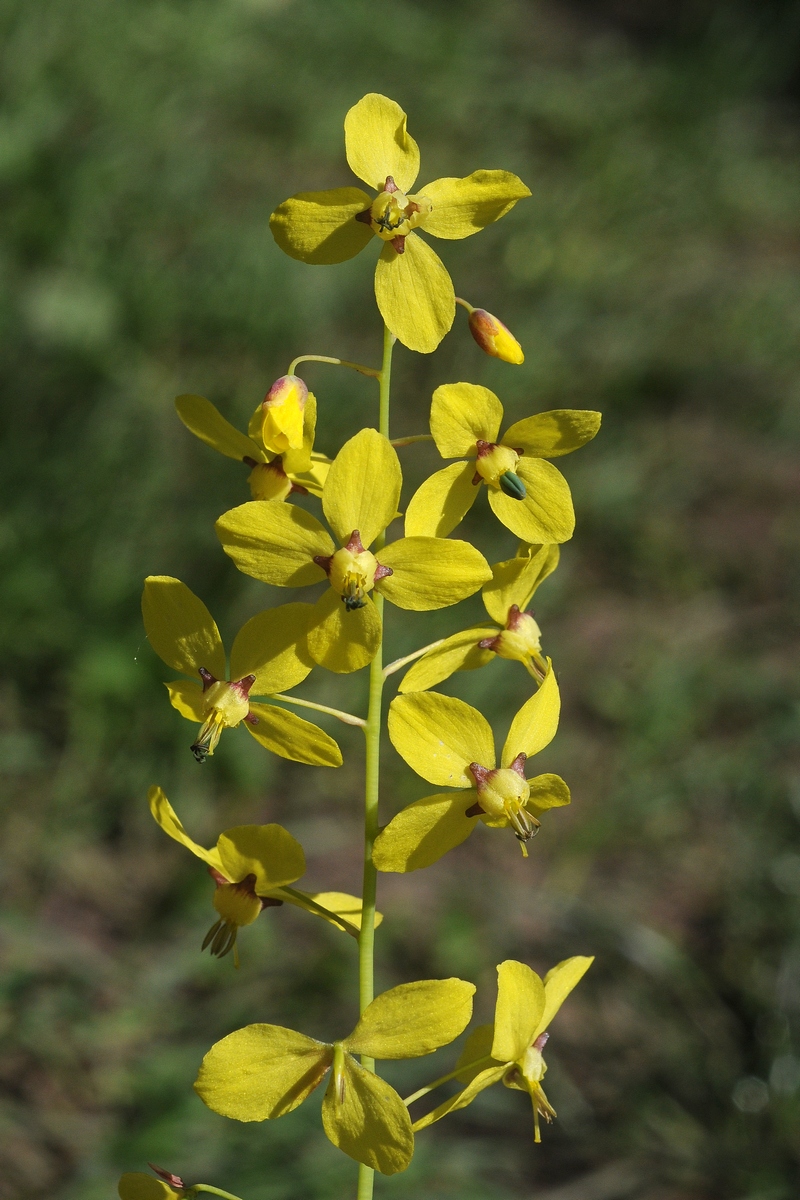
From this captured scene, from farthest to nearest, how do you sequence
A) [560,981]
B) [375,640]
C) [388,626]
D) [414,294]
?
[388,626], [560,981], [414,294], [375,640]

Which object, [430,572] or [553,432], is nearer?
[430,572]

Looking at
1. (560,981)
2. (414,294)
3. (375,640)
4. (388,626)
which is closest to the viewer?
(375,640)

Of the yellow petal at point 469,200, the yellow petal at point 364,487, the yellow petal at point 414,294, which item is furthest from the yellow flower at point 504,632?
the yellow petal at point 469,200

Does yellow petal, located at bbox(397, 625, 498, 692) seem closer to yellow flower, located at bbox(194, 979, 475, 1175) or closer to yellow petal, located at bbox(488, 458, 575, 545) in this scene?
yellow petal, located at bbox(488, 458, 575, 545)

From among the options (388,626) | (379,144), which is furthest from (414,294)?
(388,626)

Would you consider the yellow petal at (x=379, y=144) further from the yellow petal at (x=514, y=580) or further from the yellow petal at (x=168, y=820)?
the yellow petal at (x=168, y=820)

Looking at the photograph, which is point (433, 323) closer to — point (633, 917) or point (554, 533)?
point (554, 533)

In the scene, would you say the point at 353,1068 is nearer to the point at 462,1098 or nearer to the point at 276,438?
the point at 462,1098
